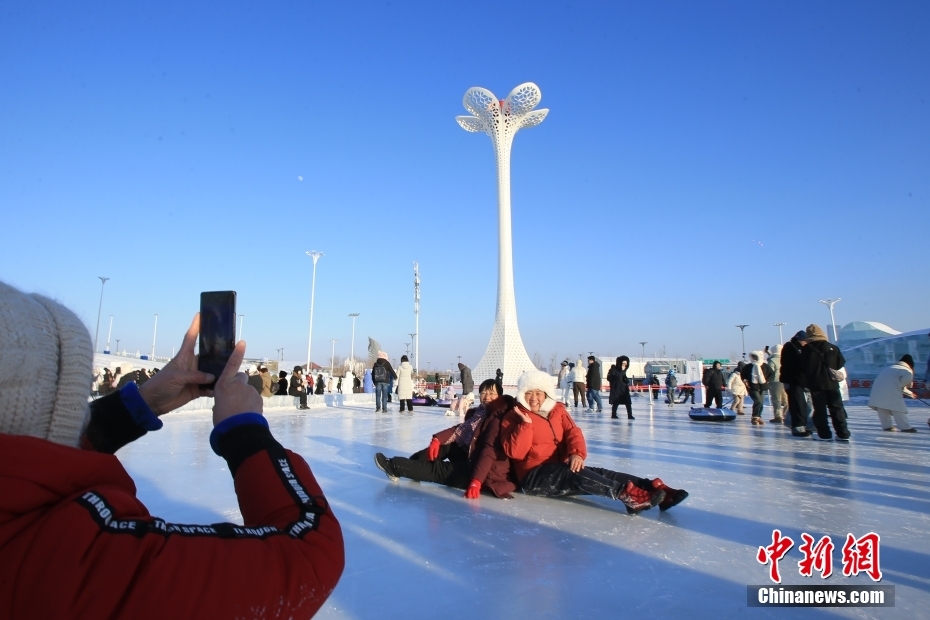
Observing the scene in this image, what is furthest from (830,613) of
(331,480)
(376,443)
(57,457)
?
(376,443)

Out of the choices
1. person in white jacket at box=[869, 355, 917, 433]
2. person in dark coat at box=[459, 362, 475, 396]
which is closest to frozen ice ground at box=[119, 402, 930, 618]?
person in white jacket at box=[869, 355, 917, 433]

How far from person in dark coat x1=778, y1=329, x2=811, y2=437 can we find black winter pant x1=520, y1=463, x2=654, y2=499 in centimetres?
422

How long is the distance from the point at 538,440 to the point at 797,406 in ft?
16.2

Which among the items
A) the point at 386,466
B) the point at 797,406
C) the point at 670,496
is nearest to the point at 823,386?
the point at 797,406

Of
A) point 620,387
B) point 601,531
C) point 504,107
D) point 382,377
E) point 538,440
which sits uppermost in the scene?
point 504,107

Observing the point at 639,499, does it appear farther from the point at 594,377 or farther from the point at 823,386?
the point at 594,377

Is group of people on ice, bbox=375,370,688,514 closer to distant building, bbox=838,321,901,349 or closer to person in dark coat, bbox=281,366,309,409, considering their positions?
person in dark coat, bbox=281,366,309,409

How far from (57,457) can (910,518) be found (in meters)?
3.45

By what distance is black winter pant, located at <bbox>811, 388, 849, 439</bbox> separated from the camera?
230 inches

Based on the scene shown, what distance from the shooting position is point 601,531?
8.05ft

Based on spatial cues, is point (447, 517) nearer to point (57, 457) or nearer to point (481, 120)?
point (57, 457)

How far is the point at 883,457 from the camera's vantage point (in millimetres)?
4715

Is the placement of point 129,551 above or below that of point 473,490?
above

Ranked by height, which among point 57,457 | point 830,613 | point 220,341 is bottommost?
point 830,613
